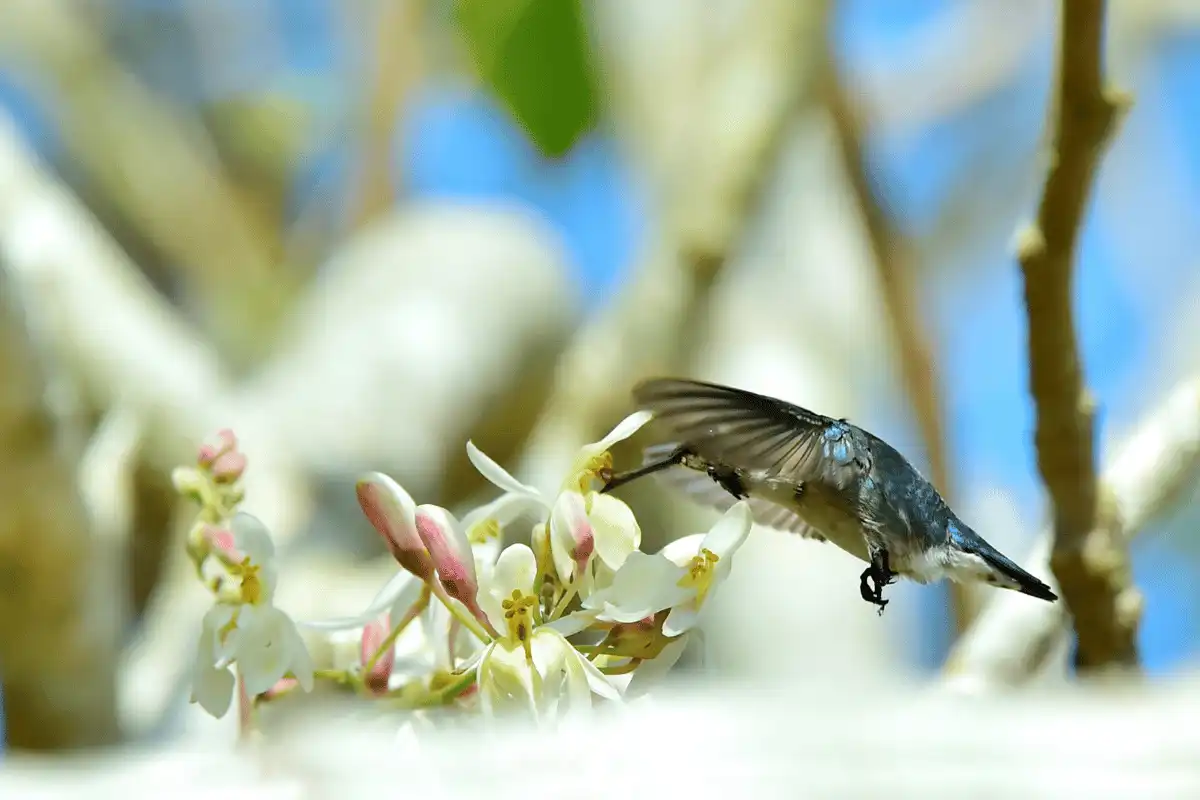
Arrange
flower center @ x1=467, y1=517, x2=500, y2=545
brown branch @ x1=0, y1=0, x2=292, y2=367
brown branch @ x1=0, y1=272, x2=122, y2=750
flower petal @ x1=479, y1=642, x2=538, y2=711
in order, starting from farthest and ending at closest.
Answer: brown branch @ x1=0, y1=0, x2=292, y2=367 < brown branch @ x1=0, y1=272, x2=122, y2=750 < flower center @ x1=467, y1=517, x2=500, y2=545 < flower petal @ x1=479, y1=642, x2=538, y2=711

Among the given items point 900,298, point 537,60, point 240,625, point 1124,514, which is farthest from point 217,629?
point 900,298

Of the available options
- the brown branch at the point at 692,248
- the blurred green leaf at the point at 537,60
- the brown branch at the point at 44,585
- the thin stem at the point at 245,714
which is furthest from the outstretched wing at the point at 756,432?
the brown branch at the point at 692,248

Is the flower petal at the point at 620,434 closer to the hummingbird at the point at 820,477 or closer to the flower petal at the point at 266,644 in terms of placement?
the hummingbird at the point at 820,477

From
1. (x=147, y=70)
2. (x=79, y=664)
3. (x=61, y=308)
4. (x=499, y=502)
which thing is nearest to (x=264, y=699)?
(x=499, y=502)

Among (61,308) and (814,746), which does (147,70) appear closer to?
(61,308)

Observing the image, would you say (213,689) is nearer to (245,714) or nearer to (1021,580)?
(245,714)

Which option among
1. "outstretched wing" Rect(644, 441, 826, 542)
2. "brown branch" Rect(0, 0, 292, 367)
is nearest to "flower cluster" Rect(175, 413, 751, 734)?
A: "outstretched wing" Rect(644, 441, 826, 542)

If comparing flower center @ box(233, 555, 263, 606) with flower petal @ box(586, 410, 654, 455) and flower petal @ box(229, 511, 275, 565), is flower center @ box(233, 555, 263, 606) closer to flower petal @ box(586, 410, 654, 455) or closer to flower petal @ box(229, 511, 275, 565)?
flower petal @ box(229, 511, 275, 565)
